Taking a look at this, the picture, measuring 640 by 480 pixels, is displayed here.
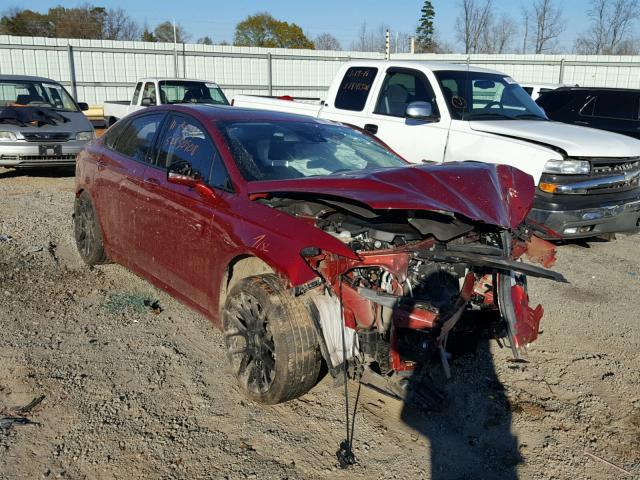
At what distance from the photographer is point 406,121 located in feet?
24.7

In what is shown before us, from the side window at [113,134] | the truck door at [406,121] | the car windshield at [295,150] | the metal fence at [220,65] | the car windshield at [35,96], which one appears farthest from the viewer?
the metal fence at [220,65]

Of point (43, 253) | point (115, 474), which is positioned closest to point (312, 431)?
point (115, 474)

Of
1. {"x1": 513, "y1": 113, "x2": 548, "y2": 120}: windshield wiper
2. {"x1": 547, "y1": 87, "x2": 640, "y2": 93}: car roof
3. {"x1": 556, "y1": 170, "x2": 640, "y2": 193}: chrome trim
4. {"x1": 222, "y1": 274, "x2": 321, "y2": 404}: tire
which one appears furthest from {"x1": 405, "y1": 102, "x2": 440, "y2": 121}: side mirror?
{"x1": 547, "y1": 87, "x2": 640, "y2": 93}: car roof

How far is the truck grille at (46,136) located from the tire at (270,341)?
338 inches

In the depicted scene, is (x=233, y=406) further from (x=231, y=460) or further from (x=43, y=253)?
(x=43, y=253)

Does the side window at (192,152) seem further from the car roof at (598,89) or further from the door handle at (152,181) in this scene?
the car roof at (598,89)

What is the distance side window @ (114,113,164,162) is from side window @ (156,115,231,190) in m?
0.22

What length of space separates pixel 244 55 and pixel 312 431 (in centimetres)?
2231

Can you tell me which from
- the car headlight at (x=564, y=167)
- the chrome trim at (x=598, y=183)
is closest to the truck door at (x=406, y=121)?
the car headlight at (x=564, y=167)

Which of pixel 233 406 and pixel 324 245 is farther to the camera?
pixel 233 406

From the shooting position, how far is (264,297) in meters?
3.46

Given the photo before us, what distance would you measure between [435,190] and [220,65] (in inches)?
865

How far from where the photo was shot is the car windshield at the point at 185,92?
14.5m

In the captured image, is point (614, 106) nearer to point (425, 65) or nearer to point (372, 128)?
point (425, 65)
